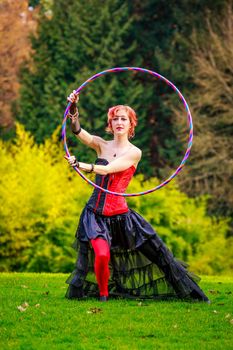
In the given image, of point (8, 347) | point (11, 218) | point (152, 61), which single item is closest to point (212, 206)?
point (152, 61)

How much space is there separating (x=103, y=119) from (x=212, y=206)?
578 centimetres

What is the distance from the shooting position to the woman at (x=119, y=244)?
9.41 meters

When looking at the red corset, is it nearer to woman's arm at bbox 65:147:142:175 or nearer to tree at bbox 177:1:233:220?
woman's arm at bbox 65:147:142:175

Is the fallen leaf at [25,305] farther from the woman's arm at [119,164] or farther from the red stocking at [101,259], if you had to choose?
the woman's arm at [119,164]

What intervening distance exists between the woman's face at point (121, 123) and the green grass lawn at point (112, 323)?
170 centimetres

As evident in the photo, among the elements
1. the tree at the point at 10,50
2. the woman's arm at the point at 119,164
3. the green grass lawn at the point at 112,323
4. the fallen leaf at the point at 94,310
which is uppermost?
the tree at the point at 10,50

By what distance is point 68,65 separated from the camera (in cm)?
3616

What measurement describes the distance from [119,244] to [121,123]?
123 cm

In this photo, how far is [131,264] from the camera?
9789 mm

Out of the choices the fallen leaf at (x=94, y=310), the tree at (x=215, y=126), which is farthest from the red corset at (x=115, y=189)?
the tree at (x=215, y=126)

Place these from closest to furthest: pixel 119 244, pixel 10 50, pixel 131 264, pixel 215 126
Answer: pixel 119 244
pixel 131 264
pixel 215 126
pixel 10 50

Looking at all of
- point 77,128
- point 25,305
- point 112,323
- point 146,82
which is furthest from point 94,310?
point 146,82

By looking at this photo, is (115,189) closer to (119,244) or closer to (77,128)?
(119,244)

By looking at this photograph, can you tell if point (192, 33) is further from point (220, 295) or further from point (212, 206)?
point (220, 295)
